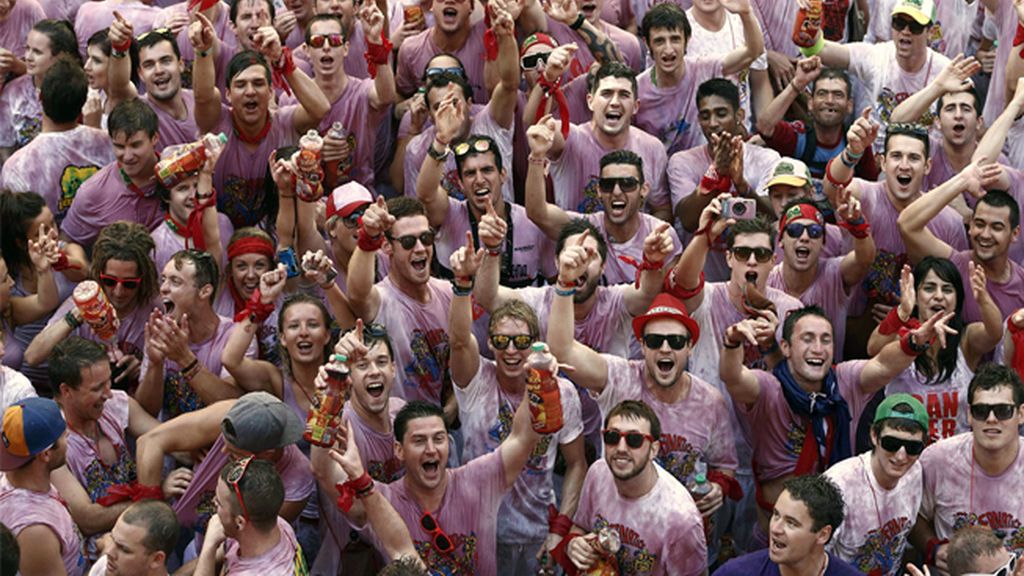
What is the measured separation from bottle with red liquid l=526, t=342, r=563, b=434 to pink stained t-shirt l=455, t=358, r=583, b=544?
0.70 m

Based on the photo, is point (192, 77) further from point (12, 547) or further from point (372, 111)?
point (12, 547)

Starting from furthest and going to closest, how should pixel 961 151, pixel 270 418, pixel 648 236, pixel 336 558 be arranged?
pixel 961 151, pixel 648 236, pixel 336 558, pixel 270 418

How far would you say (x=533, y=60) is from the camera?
38.5 ft

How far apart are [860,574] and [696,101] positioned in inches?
157

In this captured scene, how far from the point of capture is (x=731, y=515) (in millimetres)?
10305

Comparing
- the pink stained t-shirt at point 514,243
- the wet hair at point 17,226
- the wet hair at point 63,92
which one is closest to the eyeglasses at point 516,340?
the pink stained t-shirt at point 514,243

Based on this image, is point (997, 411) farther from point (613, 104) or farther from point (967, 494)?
point (613, 104)

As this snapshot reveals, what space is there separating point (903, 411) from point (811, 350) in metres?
0.71

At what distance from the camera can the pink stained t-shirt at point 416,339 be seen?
398 inches

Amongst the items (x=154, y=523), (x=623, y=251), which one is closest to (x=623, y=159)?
(x=623, y=251)

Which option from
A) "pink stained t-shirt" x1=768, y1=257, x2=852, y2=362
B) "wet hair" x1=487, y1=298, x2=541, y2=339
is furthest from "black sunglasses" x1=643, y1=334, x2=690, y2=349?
"pink stained t-shirt" x1=768, y1=257, x2=852, y2=362

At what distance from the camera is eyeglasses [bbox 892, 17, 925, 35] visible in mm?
12172

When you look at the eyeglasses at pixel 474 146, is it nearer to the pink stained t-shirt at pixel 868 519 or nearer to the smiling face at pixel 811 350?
the smiling face at pixel 811 350

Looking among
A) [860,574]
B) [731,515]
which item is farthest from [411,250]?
[860,574]
